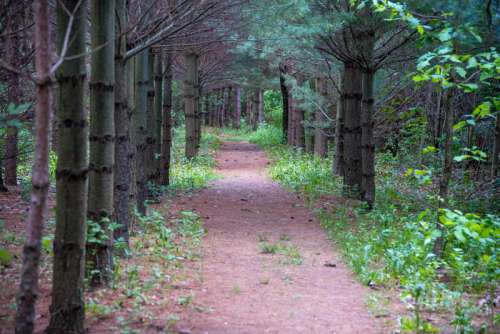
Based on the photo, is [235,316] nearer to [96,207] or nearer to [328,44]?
[96,207]

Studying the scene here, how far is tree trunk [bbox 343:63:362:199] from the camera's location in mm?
12727

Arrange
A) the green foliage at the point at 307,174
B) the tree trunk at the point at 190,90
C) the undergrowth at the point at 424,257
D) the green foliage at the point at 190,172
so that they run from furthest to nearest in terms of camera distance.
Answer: the tree trunk at the point at 190,90
the green foliage at the point at 190,172
the green foliage at the point at 307,174
the undergrowth at the point at 424,257

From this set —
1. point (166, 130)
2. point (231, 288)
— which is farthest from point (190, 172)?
point (231, 288)

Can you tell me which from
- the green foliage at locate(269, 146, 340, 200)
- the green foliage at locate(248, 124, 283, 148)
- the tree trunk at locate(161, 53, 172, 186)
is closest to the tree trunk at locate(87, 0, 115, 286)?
the green foliage at locate(269, 146, 340, 200)

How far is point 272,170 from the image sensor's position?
65.9 feet

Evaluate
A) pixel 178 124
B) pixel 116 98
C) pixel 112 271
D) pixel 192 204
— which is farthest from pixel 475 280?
pixel 178 124

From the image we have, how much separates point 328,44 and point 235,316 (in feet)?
25.3

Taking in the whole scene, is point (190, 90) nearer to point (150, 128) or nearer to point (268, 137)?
point (150, 128)

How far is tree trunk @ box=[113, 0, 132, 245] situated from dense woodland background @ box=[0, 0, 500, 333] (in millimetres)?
18

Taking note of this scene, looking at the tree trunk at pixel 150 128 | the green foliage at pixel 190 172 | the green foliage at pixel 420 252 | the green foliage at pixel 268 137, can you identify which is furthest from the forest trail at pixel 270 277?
the green foliage at pixel 268 137

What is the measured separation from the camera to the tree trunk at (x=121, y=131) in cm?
674

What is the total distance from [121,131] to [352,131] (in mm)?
7307

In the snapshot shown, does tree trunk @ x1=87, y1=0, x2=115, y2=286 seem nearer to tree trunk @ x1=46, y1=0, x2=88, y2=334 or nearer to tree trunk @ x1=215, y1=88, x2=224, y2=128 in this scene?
tree trunk @ x1=46, y1=0, x2=88, y2=334

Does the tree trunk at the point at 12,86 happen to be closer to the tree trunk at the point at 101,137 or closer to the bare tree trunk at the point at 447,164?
the tree trunk at the point at 101,137
